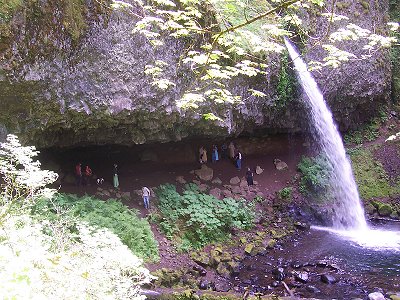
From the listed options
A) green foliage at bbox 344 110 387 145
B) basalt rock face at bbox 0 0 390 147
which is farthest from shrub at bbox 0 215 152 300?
green foliage at bbox 344 110 387 145

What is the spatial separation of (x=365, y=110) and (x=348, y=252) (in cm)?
995

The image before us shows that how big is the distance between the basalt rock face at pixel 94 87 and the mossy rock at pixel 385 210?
6394 millimetres

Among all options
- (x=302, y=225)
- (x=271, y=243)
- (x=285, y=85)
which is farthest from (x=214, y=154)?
(x=271, y=243)

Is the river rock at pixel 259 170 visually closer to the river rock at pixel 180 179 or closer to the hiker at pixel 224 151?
the hiker at pixel 224 151

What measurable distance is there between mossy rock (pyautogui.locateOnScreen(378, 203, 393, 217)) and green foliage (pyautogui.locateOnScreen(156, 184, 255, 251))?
530 centimetres

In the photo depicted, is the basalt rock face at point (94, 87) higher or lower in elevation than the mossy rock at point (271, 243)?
higher

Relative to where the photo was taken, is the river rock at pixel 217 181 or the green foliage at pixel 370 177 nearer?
the river rock at pixel 217 181

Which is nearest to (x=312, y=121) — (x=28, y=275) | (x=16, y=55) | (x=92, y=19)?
(x=92, y=19)

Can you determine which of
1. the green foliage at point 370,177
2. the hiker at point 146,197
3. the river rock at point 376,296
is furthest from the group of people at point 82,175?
the green foliage at point 370,177

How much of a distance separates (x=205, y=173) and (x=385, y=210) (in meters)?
7.22

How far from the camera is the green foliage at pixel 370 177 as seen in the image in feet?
52.9

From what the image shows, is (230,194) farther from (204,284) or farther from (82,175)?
(82,175)

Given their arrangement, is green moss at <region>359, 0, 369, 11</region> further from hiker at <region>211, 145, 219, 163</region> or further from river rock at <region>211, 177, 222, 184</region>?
river rock at <region>211, 177, 222, 184</region>

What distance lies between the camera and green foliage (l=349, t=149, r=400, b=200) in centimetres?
1612
